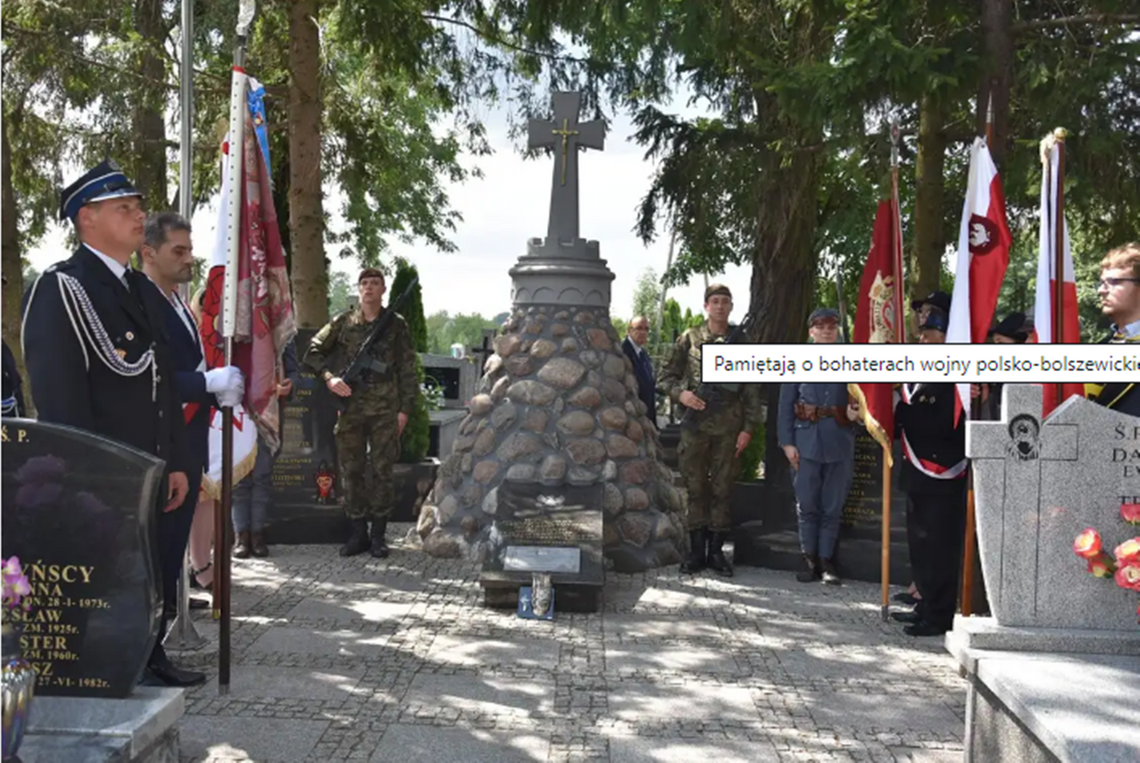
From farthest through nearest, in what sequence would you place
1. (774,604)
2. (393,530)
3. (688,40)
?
(393,530)
(688,40)
(774,604)

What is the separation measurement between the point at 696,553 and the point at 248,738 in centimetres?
429

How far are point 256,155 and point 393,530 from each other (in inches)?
189

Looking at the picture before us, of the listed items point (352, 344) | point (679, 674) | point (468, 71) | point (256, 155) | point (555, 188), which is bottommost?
point (679, 674)

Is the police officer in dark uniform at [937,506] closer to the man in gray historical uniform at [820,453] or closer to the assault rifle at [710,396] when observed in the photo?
the man in gray historical uniform at [820,453]

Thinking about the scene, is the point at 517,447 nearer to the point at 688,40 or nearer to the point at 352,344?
the point at 352,344

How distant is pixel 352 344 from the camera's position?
26.6 ft

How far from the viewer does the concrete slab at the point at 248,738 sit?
13.1ft

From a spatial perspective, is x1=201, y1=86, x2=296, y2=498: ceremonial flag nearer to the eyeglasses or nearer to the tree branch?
the eyeglasses

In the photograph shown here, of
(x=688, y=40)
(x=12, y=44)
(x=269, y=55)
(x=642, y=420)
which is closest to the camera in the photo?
(x=688, y=40)

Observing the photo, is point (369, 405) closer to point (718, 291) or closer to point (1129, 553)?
point (718, 291)

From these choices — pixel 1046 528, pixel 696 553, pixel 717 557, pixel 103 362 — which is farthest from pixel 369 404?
pixel 1046 528

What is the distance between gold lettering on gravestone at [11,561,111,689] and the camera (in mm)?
3299

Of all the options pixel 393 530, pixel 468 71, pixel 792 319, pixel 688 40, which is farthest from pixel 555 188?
pixel 792 319
